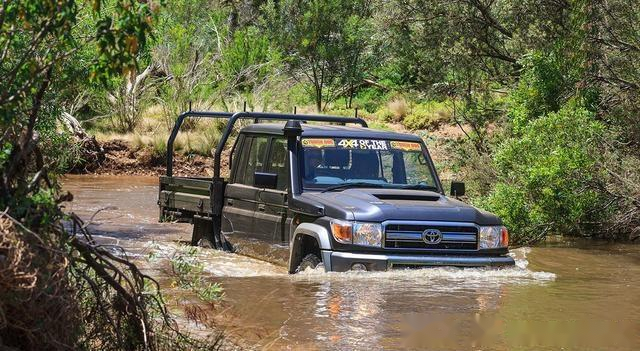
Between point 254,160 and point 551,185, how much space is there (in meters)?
5.36

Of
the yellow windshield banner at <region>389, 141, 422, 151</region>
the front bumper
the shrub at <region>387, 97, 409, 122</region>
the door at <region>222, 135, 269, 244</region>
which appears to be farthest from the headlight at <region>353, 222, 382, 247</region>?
the shrub at <region>387, 97, 409, 122</region>

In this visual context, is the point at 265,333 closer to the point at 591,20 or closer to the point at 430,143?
the point at 591,20

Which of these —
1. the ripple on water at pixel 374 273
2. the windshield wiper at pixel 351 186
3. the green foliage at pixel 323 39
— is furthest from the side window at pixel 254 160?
the green foliage at pixel 323 39

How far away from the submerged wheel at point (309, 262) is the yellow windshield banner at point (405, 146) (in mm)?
1683

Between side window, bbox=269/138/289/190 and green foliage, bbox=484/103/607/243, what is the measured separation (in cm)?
506

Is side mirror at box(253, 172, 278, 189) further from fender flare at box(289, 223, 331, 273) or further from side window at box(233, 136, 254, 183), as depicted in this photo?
side window at box(233, 136, 254, 183)

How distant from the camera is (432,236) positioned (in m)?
9.86

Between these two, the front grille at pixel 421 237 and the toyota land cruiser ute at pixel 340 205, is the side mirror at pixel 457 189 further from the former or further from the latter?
the front grille at pixel 421 237

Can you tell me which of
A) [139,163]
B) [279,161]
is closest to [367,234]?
[279,161]

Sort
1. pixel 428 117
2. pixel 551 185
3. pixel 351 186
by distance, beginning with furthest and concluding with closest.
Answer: pixel 428 117 → pixel 551 185 → pixel 351 186

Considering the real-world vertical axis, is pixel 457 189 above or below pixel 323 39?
below

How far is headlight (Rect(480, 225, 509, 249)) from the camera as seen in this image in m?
10.1

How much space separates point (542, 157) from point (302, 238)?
229 inches

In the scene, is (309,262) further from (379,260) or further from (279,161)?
(279,161)
